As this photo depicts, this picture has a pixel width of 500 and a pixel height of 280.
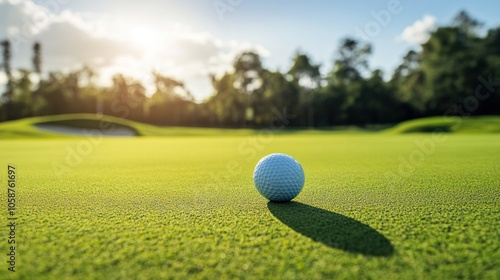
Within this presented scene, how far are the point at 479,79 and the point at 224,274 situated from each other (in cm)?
4881

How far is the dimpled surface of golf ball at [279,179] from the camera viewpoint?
3576 millimetres

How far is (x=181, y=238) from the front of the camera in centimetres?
242

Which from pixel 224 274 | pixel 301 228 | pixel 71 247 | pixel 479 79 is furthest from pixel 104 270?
pixel 479 79

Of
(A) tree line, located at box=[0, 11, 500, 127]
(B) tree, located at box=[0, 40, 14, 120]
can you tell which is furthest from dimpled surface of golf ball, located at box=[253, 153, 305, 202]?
(B) tree, located at box=[0, 40, 14, 120]

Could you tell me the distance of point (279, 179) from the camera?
3.60 metres

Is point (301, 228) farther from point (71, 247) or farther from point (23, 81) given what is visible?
point (23, 81)

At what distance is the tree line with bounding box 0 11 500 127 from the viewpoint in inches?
1716

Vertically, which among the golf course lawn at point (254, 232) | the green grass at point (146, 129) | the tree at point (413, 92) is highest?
the tree at point (413, 92)

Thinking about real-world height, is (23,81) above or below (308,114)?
above

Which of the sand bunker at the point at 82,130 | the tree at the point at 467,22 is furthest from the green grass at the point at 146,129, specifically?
the tree at the point at 467,22

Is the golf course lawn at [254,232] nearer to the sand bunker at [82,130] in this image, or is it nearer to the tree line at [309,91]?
the sand bunker at [82,130]

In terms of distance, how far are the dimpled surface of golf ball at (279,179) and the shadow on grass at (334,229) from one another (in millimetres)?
205

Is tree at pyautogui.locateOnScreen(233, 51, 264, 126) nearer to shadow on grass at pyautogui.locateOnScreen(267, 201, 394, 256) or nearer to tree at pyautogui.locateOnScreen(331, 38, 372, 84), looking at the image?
tree at pyautogui.locateOnScreen(331, 38, 372, 84)

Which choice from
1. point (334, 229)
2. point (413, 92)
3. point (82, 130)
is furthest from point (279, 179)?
point (413, 92)
